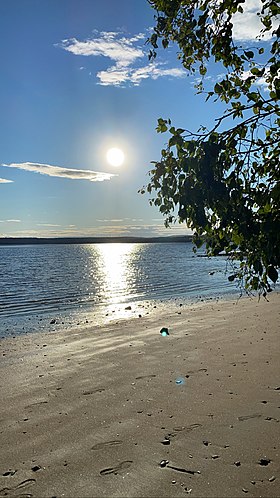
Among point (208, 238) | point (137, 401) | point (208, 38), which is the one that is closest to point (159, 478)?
point (137, 401)

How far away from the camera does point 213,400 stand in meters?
7.84

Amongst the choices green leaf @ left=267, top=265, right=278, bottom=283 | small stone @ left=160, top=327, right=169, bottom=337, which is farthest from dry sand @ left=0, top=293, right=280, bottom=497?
green leaf @ left=267, top=265, right=278, bottom=283

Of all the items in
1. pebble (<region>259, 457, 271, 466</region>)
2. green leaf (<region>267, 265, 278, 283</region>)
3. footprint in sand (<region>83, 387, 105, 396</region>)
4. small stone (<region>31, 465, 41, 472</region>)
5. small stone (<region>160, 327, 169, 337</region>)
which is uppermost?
green leaf (<region>267, 265, 278, 283</region>)

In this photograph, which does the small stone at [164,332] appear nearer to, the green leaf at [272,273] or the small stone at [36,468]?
the small stone at [36,468]

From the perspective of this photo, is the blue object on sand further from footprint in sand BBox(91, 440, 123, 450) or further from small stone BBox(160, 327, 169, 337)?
small stone BBox(160, 327, 169, 337)

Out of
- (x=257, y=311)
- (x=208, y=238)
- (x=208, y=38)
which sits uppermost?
(x=208, y=38)

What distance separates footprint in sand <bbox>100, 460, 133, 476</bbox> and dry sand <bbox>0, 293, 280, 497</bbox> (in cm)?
2

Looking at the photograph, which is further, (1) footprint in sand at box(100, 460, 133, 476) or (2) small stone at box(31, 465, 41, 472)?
(2) small stone at box(31, 465, 41, 472)

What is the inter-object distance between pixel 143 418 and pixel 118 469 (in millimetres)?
1621

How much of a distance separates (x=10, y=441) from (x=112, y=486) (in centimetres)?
225

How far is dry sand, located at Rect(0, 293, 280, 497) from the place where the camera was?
17.3ft

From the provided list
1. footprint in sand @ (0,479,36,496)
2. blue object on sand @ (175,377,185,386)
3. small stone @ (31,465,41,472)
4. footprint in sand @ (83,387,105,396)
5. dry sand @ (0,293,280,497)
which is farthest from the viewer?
blue object on sand @ (175,377,185,386)

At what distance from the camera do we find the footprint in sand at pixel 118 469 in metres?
5.47

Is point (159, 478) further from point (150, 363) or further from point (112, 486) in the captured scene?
point (150, 363)
